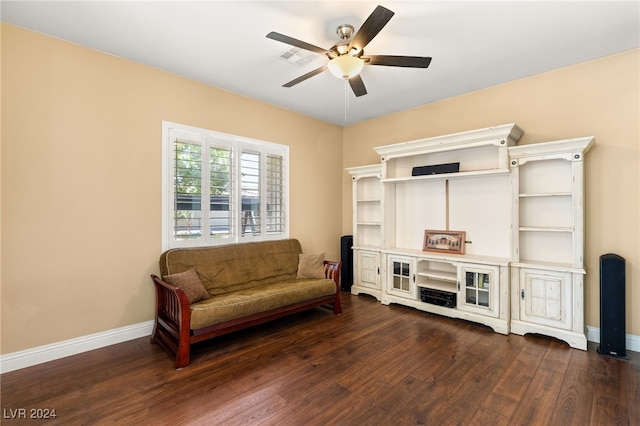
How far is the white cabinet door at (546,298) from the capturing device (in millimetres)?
2982

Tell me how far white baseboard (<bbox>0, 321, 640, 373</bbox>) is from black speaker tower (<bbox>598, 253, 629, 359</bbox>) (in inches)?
13.5

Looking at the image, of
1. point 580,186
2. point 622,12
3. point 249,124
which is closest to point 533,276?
point 580,186

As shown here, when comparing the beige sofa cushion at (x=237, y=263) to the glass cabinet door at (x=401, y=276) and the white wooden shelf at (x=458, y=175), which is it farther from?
the white wooden shelf at (x=458, y=175)

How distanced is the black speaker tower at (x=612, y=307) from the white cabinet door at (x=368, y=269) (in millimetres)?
2483

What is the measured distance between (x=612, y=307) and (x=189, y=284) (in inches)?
160

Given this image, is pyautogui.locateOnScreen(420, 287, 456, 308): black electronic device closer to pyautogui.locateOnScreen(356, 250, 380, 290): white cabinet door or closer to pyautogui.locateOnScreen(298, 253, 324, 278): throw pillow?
pyautogui.locateOnScreen(356, 250, 380, 290): white cabinet door

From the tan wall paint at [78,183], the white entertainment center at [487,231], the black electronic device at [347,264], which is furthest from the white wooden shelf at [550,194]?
the tan wall paint at [78,183]

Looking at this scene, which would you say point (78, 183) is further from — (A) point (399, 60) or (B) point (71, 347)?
(A) point (399, 60)

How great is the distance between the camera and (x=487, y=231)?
3.80 metres

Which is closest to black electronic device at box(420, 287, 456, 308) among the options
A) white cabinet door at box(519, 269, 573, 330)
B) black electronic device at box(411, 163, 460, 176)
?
white cabinet door at box(519, 269, 573, 330)

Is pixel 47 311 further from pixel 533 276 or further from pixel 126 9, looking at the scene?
pixel 533 276

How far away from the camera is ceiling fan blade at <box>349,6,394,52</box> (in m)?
1.86

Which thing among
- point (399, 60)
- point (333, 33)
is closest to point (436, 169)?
point (399, 60)

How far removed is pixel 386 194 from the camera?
4469 millimetres
